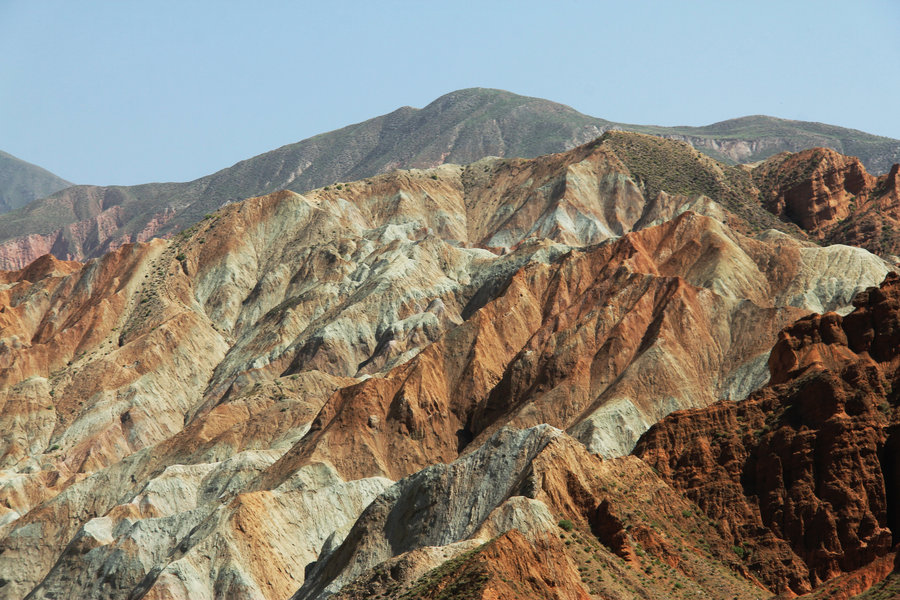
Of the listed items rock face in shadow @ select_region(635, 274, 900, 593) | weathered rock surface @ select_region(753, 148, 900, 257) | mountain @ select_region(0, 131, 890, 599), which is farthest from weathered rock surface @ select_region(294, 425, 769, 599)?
weathered rock surface @ select_region(753, 148, 900, 257)

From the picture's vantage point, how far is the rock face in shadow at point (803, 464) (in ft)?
232

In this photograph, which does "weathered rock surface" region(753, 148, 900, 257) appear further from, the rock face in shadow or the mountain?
the rock face in shadow

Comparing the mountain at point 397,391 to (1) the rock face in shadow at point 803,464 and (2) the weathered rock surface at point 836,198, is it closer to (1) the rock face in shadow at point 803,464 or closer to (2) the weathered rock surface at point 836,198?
(1) the rock face in shadow at point 803,464

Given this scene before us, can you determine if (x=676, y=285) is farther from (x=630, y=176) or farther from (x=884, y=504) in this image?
(x=630, y=176)

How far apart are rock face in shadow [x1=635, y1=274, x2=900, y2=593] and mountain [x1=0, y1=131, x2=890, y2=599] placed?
141 cm

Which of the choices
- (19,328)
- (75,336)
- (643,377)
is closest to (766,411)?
(643,377)

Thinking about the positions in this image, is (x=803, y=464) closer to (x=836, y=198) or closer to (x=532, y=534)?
(x=532, y=534)

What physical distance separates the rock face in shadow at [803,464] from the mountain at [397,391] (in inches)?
55.4

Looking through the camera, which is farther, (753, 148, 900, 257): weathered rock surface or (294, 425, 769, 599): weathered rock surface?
(753, 148, 900, 257): weathered rock surface

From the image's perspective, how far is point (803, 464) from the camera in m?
73.2

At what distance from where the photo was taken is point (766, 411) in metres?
77.9

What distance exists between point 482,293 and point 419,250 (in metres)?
16.9

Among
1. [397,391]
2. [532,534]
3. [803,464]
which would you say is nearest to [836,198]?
[397,391]

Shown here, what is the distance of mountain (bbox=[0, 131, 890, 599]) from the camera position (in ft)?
233
